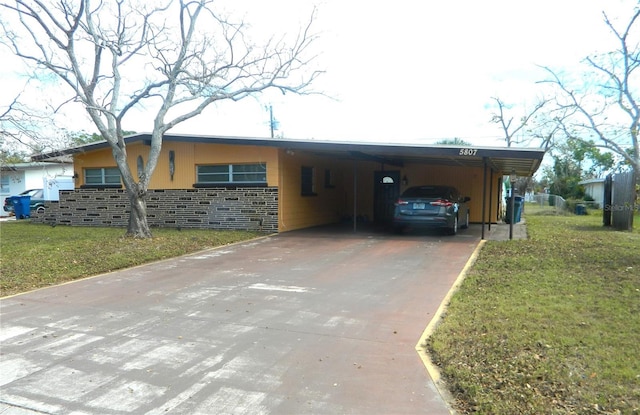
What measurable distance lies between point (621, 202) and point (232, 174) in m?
13.5

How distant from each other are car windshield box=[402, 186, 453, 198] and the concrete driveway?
4.81 m

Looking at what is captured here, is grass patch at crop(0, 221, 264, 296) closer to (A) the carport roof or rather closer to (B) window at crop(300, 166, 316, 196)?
(A) the carport roof

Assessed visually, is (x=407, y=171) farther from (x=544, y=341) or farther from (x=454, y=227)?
(x=544, y=341)

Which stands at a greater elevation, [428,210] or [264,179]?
[264,179]

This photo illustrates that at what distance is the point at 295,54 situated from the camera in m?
14.1

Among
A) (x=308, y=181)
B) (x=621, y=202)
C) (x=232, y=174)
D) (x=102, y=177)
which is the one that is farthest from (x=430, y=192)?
(x=102, y=177)

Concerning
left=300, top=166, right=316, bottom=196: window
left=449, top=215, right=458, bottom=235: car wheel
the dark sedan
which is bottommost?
left=449, top=215, right=458, bottom=235: car wheel

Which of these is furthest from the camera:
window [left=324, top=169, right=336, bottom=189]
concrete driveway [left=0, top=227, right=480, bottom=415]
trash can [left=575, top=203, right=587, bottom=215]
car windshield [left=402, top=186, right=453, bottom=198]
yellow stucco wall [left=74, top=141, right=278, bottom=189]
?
trash can [left=575, top=203, right=587, bottom=215]

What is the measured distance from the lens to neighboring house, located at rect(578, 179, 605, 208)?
126ft

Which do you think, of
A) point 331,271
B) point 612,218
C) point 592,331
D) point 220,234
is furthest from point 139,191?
point 612,218

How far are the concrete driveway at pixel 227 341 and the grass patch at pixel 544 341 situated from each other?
357 mm

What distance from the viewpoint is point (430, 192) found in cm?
1398

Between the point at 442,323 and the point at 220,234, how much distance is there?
32.6ft

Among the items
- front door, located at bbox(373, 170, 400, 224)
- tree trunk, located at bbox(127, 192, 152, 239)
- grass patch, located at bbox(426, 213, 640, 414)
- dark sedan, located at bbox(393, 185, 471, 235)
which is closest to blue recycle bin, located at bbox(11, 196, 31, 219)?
tree trunk, located at bbox(127, 192, 152, 239)
